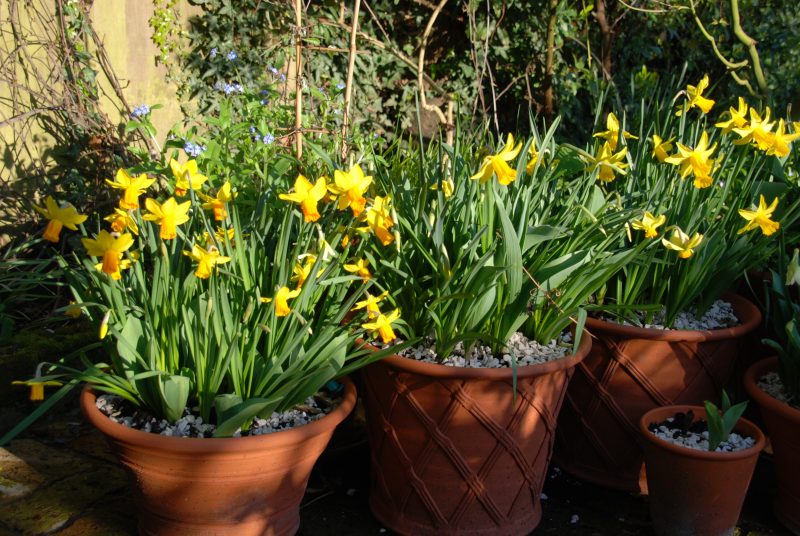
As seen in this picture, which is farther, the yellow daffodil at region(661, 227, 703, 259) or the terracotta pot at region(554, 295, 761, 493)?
the terracotta pot at region(554, 295, 761, 493)

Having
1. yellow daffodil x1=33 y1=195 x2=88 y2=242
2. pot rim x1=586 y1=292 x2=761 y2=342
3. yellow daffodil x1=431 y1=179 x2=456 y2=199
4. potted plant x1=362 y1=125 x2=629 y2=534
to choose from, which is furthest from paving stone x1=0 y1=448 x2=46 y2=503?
pot rim x1=586 y1=292 x2=761 y2=342

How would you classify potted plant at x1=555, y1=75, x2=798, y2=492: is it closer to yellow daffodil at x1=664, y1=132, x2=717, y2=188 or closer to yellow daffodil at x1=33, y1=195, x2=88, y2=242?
yellow daffodil at x1=664, y1=132, x2=717, y2=188

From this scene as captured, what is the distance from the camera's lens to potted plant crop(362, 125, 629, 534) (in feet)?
6.61

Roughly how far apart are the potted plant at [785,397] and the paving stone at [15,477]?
2.00 metres

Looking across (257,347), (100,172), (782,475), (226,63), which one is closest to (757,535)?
(782,475)

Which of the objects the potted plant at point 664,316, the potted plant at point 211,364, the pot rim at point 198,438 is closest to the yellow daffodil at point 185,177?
the potted plant at point 211,364

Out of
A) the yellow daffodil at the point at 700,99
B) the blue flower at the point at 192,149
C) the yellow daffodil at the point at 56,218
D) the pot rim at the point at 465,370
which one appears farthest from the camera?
the blue flower at the point at 192,149

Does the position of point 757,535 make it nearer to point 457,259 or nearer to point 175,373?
point 457,259

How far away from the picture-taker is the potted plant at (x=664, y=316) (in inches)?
91.7

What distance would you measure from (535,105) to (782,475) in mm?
3106

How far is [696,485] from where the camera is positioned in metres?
2.13

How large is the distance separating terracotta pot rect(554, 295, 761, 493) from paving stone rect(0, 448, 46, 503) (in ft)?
5.06

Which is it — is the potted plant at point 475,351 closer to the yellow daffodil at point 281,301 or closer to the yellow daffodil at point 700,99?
the yellow daffodil at point 281,301

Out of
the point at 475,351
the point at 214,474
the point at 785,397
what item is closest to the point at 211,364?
the point at 214,474
